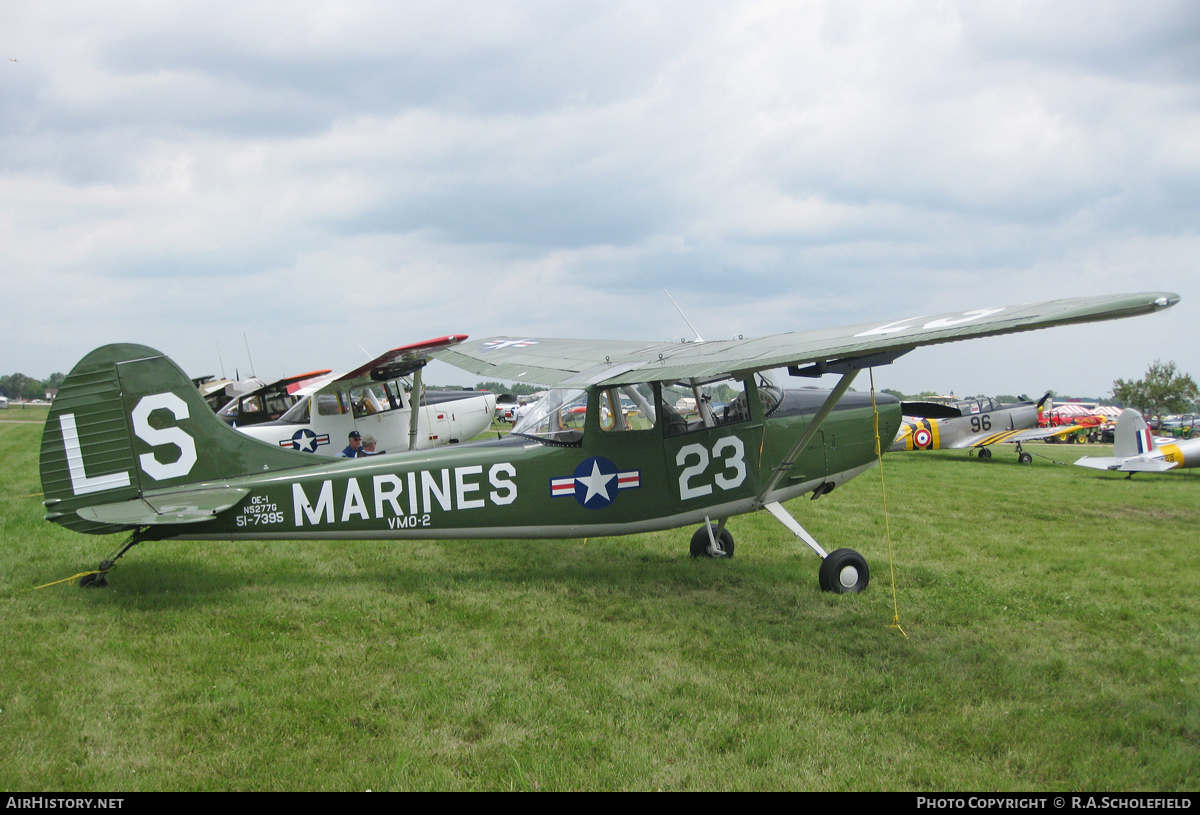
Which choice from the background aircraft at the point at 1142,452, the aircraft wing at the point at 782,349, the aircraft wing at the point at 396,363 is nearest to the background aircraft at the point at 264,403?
the aircraft wing at the point at 396,363

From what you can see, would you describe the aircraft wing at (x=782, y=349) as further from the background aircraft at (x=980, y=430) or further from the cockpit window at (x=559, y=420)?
the background aircraft at (x=980, y=430)

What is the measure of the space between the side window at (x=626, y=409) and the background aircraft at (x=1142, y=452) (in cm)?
1466

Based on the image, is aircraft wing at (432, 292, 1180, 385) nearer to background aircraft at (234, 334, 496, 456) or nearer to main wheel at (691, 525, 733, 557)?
main wheel at (691, 525, 733, 557)

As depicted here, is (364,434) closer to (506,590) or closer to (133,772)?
(506,590)

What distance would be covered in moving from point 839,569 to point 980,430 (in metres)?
19.4

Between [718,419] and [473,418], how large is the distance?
947 centimetres

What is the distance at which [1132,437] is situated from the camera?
16.6 meters

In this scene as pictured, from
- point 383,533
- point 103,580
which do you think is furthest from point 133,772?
point 103,580

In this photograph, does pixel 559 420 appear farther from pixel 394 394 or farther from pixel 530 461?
pixel 394 394

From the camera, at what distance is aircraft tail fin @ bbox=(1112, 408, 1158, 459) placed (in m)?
16.4

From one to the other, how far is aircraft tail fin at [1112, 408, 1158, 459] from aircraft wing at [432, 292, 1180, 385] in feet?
46.0

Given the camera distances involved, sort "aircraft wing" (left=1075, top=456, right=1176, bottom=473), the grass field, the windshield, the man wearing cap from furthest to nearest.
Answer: "aircraft wing" (left=1075, top=456, right=1176, bottom=473)
the windshield
the man wearing cap
the grass field

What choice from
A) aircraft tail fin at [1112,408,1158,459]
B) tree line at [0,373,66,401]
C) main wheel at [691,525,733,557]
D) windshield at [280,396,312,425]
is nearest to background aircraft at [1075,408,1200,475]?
aircraft tail fin at [1112,408,1158,459]

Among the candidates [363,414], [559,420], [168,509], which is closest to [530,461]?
[559,420]
